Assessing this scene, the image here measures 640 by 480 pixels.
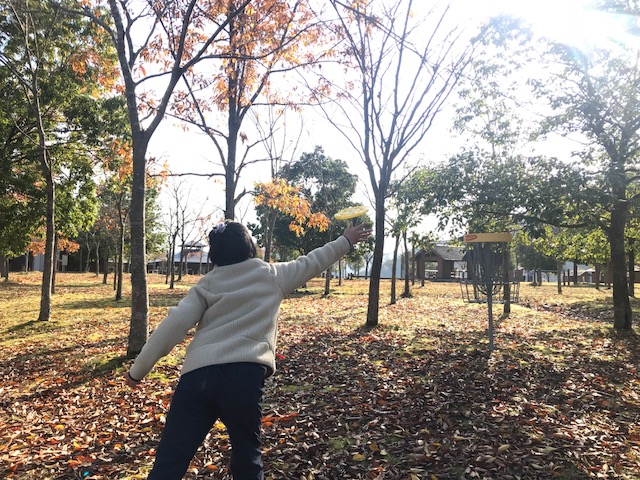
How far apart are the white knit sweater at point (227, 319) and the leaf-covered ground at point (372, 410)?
64cm

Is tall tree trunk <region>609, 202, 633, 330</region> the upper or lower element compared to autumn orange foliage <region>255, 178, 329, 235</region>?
lower

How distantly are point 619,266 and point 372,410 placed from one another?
331 inches

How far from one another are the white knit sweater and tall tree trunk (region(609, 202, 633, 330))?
10173 millimetres

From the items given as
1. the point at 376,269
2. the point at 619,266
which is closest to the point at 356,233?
the point at 376,269

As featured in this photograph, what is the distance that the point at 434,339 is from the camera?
29.1 feet

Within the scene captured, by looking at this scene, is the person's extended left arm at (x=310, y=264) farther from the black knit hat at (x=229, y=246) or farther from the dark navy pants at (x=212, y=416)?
the dark navy pants at (x=212, y=416)

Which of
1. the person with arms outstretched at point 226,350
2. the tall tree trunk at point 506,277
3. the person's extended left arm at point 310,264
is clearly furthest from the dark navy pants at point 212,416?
the tall tree trunk at point 506,277

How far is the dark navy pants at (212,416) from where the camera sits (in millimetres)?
2084

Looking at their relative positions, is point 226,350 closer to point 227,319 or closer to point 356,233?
point 227,319

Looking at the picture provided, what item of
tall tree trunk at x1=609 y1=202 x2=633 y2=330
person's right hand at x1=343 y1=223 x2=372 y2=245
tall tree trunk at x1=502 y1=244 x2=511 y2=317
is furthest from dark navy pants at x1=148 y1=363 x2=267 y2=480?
tall tree trunk at x1=609 y1=202 x2=633 y2=330

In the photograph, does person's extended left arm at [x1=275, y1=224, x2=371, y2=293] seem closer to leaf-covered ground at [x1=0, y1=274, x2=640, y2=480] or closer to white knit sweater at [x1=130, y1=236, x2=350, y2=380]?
white knit sweater at [x1=130, y1=236, x2=350, y2=380]

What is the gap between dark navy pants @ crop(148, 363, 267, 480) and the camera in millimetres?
2084

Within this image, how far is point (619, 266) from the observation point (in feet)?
32.2

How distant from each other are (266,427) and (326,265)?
2569 mm
